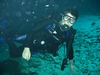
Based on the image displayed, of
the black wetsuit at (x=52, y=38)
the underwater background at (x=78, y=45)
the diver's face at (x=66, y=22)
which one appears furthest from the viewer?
the underwater background at (x=78, y=45)

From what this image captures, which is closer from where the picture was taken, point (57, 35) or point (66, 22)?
point (66, 22)

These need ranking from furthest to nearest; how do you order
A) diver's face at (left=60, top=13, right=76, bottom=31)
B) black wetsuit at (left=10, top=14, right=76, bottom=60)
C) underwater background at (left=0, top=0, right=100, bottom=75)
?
1. underwater background at (left=0, top=0, right=100, bottom=75)
2. black wetsuit at (left=10, top=14, right=76, bottom=60)
3. diver's face at (left=60, top=13, right=76, bottom=31)

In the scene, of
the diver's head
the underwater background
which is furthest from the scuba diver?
the underwater background

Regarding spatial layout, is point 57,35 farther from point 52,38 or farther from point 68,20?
point 68,20

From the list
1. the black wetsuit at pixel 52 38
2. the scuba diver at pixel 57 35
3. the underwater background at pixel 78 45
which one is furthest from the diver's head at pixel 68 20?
the underwater background at pixel 78 45

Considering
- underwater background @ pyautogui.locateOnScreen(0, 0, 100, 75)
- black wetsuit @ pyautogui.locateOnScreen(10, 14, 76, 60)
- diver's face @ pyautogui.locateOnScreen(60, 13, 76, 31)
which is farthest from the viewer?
underwater background @ pyautogui.locateOnScreen(0, 0, 100, 75)

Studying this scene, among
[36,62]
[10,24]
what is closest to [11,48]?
[10,24]

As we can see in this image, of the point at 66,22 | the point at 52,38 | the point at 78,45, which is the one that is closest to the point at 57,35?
the point at 52,38

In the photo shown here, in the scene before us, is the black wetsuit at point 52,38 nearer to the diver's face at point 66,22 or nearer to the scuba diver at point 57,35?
the scuba diver at point 57,35

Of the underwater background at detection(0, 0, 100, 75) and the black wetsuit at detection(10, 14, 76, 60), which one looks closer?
the black wetsuit at detection(10, 14, 76, 60)

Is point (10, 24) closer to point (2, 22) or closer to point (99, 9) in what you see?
point (2, 22)

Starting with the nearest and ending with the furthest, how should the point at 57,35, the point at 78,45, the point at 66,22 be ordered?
the point at 66,22
the point at 57,35
the point at 78,45

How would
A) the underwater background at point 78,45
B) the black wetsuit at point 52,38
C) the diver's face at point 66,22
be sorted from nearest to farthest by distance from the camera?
the diver's face at point 66,22, the black wetsuit at point 52,38, the underwater background at point 78,45

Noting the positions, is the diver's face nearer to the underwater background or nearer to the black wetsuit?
the black wetsuit
